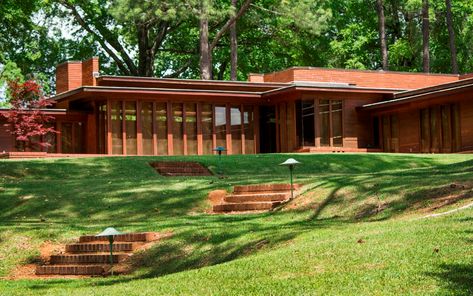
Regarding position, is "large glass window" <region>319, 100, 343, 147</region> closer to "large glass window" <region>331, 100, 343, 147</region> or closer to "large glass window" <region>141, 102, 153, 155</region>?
"large glass window" <region>331, 100, 343, 147</region>

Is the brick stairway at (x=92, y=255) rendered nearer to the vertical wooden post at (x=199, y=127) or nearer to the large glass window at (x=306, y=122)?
the vertical wooden post at (x=199, y=127)

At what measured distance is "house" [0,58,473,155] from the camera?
35.3 meters

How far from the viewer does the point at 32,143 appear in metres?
36.5

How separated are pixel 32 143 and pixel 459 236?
91.9 ft

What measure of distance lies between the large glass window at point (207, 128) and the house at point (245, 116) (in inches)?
1.7

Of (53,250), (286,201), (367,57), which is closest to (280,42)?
(367,57)

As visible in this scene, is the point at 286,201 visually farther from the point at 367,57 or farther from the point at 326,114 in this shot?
the point at 367,57

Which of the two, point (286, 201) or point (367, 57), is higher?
point (367, 57)

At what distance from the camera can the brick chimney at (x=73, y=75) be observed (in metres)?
38.5

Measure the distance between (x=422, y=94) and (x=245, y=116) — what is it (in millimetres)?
8182

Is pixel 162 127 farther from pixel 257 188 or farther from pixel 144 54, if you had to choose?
pixel 257 188

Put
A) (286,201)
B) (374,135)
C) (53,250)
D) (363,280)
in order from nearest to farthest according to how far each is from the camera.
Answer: (363,280)
(53,250)
(286,201)
(374,135)

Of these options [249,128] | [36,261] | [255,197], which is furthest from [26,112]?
[36,261]

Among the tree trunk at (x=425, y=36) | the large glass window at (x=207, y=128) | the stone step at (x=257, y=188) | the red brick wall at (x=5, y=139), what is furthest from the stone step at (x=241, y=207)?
the tree trunk at (x=425, y=36)
